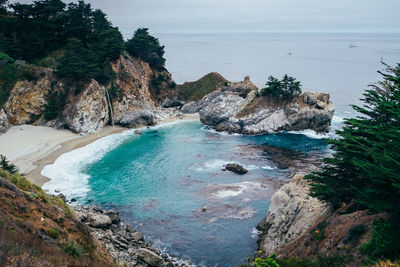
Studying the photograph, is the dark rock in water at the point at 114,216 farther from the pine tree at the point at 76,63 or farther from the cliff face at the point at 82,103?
the pine tree at the point at 76,63

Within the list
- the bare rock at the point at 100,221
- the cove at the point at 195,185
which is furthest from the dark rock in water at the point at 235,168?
the bare rock at the point at 100,221

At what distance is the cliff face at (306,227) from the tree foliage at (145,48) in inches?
2522

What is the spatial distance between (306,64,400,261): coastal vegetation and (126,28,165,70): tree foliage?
229ft

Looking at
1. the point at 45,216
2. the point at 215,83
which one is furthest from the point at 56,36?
the point at 45,216

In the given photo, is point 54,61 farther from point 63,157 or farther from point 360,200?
point 360,200

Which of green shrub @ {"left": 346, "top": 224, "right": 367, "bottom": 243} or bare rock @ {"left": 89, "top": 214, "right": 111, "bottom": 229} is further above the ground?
green shrub @ {"left": 346, "top": 224, "right": 367, "bottom": 243}

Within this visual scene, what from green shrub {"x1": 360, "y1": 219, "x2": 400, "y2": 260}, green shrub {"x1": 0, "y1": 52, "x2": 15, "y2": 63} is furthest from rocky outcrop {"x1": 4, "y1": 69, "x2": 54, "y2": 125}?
green shrub {"x1": 360, "y1": 219, "x2": 400, "y2": 260}

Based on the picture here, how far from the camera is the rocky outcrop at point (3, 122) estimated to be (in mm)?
51675

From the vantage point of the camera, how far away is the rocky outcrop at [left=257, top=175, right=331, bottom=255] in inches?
954

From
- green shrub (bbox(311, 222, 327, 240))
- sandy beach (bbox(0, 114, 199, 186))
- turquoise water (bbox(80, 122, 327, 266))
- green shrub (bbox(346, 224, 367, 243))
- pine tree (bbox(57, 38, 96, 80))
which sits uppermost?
pine tree (bbox(57, 38, 96, 80))

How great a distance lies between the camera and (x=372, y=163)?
1797 centimetres

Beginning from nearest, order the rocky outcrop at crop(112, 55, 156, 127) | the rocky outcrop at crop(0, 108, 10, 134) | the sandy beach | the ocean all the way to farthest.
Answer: the ocean < the sandy beach < the rocky outcrop at crop(0, 108, 10, 134) < the rocky outcrop at crop(112, 55, 156, 127)

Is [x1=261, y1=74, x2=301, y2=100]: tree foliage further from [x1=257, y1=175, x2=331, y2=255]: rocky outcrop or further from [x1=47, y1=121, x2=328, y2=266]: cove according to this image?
[x1=257, y1=175, x2=331, y2=255]: rocky outcrop

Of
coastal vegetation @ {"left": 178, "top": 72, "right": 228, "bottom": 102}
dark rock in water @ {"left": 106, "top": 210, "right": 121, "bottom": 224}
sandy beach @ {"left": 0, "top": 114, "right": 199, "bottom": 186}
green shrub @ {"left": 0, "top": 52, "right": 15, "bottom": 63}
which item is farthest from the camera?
coastal vegetation @ {"left": 178, "top": 72, "right": 228, "bottom": 102}
